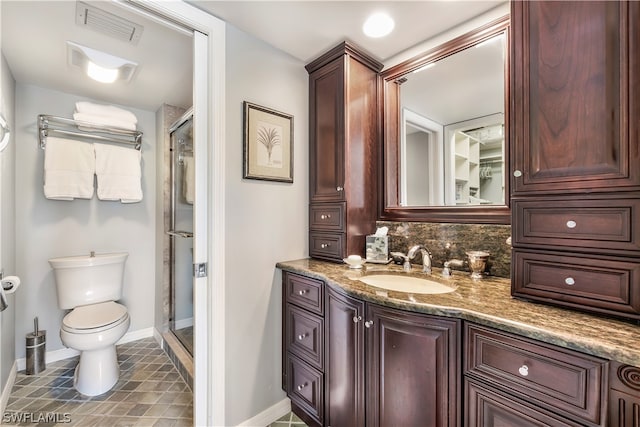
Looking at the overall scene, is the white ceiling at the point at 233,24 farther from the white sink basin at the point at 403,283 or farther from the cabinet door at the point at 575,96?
the white sink basin at the point at 403,283

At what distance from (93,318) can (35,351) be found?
25.4 inches

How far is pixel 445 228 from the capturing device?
1.57 meters

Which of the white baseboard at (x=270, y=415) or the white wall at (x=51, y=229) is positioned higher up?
the white wall at (x=51, y=229)

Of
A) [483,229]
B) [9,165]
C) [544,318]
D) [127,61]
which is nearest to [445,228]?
[483,229]

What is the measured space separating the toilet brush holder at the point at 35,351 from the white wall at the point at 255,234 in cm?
178

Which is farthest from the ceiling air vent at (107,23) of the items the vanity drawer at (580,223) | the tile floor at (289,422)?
the tile floor at (289,422)

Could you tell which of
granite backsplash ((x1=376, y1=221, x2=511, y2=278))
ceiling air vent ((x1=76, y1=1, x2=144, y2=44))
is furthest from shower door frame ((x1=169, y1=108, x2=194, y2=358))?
granite backsplash ((x1=376, y1=221, x2=511, y2=278))

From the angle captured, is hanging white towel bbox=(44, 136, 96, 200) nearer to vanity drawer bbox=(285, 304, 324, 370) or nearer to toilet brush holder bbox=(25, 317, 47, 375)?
toilet brush holder bbox=(25, 317, 47, 375)

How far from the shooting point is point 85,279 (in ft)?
6.97

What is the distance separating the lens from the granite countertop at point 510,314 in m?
0.68

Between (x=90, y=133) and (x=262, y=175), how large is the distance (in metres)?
1.86

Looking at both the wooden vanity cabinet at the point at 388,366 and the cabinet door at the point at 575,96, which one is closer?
the cabinet door at the point at 575,96

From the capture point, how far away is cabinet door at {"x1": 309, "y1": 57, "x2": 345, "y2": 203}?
1678 millimetres

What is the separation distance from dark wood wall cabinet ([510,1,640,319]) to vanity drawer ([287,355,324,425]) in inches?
41.4
